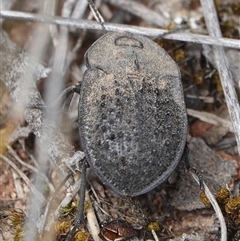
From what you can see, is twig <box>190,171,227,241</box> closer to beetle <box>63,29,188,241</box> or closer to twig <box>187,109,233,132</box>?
beetle <box>63,29,188,241</box>

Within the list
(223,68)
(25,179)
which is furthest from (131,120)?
(223,68)

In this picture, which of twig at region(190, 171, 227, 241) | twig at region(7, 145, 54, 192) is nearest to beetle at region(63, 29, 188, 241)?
twig at region(190, 171, 227, 241)

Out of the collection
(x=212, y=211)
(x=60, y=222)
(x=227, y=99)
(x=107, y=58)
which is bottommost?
(x=212, y=211)

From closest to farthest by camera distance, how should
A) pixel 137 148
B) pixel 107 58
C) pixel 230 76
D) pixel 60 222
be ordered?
pixel 137 148, pixel 60 222, pixel 107 58, pixel 230 76

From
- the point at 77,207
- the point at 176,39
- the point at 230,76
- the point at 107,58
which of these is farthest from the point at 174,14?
the point at 77,207

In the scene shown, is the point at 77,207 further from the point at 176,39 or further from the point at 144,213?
the point at 176,39

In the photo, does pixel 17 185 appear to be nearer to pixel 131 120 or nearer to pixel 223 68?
pixel 131 120
